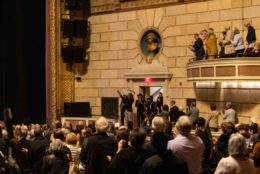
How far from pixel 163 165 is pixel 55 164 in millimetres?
1718

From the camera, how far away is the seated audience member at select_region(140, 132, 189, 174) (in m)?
4.53

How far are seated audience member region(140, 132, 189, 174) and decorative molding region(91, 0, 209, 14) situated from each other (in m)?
Result: 13.2

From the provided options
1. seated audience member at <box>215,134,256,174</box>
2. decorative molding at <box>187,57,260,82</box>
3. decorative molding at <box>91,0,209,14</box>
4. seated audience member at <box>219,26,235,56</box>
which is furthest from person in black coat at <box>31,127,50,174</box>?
decorative molding at <box>91,0,209,14</box>

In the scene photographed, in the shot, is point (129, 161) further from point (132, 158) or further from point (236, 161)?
point (236, 161)

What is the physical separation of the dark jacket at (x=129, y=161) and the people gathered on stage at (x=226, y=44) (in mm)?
9222

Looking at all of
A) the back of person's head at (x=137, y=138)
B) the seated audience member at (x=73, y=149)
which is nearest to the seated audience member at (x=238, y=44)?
the seated audience member at (x=73, y=149)

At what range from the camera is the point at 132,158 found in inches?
200

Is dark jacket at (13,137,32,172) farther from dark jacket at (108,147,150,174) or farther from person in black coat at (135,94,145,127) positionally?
person in black coat at (135,94,145,127)

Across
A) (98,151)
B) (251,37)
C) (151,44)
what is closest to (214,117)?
(251,37)

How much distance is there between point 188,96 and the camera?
1697 cm

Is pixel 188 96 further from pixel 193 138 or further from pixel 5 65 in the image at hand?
pixel 193 138

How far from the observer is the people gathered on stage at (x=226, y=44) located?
45.0ft

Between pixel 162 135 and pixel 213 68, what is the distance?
9.77m

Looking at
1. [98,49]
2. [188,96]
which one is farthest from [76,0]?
[188,96]
